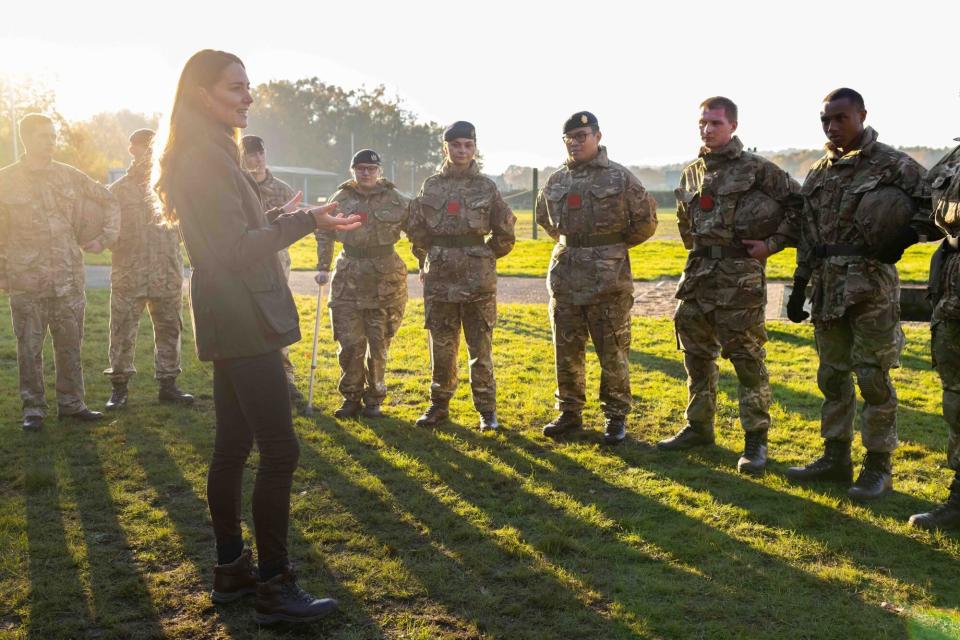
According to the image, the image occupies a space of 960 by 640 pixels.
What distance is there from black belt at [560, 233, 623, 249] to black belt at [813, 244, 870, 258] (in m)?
1.64

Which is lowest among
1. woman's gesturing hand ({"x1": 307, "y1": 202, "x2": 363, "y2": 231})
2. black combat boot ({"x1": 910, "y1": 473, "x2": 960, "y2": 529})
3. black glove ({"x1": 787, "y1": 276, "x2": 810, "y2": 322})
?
black combat boot ({"x1": 910, "y1": 473, "x2": 960, "y2": 529})

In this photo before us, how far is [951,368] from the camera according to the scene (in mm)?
4961

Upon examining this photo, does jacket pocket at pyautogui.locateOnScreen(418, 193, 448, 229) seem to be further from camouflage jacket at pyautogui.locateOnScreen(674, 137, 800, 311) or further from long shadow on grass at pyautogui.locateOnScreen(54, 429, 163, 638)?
long shadow on grass at pyautogui.locateOnScreen(54, 429, 163, 638)

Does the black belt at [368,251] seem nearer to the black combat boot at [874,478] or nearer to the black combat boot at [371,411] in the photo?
the black combat boot at [371,411]

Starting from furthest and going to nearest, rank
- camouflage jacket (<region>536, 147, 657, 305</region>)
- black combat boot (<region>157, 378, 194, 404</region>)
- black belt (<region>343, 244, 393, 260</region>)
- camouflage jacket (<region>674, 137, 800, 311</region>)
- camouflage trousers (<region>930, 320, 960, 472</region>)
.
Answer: black combat boot (<region>157, 378, 194, 404</region>) → black belt (<region>343, 244, 393, 260</region>) → camouflage jacket (<region>536, 147, 657, 305</region>) → camouflage jacket (<region>674, 137, 800, 311</region>) → camouflage trousers (<region>930, 320, 960, 472</region>)

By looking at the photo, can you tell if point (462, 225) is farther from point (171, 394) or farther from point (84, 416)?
point (84, 416)

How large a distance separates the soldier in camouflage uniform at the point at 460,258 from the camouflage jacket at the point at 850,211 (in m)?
2.56

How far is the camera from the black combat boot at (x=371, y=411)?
303 inches

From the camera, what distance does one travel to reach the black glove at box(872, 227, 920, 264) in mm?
5191

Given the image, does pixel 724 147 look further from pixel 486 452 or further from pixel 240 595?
pixel 240 595

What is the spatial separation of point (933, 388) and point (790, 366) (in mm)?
1450

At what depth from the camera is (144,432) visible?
7.16 m

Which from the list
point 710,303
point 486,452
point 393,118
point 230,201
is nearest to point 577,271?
point 710,303

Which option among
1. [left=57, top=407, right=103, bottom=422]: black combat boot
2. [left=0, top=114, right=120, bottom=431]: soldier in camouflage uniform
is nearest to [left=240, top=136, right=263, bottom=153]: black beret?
[left=0, top=114, right=120, bottom=431]: soldier in camouflage uniform
